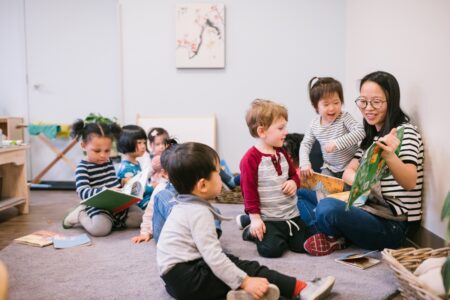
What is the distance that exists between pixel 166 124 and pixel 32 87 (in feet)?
4.83

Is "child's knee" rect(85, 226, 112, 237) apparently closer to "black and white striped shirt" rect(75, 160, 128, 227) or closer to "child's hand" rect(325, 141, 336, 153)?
"black and white striped shirt" rect(75, 160, 128, 227)

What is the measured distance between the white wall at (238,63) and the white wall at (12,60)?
1147 millimetres

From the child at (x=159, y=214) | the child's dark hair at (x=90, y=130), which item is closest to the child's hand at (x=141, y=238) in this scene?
the child at (x=159, y=214)

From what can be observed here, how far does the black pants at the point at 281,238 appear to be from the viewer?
5.52ft

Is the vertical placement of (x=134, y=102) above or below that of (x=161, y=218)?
above

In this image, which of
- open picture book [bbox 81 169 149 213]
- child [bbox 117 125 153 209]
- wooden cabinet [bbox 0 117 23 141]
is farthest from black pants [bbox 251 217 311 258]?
wooden cabinet [bbox 0 117 23 141]

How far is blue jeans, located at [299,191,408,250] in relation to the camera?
1639mm

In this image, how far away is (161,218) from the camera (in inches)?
71.1

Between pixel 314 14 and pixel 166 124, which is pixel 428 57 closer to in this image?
pixel 314 14

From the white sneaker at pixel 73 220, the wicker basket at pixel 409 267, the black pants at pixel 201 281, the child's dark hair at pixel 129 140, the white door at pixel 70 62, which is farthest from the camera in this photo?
the white door at pixel 70 62

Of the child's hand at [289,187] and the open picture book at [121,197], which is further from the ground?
the child's hand at [289,187]

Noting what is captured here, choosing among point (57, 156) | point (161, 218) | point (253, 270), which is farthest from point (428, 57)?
point (57, 156)

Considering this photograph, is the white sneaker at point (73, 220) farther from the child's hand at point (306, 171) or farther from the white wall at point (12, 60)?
the white wall at point (12, 60)

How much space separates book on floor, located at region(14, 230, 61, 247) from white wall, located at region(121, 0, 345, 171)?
151 centimetres
